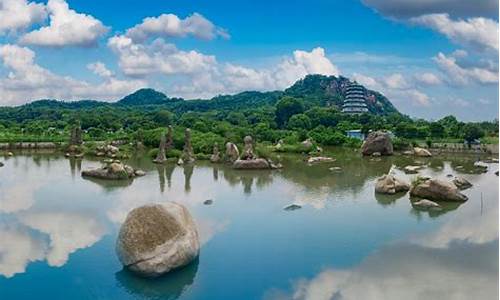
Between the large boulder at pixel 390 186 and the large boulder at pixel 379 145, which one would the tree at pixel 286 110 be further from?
the large boulder at pixel 390 186

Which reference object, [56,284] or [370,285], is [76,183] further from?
[370,285]

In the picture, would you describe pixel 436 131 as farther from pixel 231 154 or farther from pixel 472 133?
pixel 231 154

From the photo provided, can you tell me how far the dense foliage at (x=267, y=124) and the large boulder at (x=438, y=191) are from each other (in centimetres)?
2399

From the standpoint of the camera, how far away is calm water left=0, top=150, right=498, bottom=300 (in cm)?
1518

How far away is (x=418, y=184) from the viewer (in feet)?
94.7

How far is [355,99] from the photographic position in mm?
130250

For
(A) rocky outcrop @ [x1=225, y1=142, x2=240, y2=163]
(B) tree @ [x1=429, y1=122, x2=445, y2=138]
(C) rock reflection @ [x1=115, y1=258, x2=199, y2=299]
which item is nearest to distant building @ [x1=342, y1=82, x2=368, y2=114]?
(B) tree @ [x1=429, y1=122, x2=445, y2=138]

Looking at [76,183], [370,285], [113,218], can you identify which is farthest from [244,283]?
[76,183]

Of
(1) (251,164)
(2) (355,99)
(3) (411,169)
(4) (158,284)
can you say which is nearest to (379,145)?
(3) (411,169)

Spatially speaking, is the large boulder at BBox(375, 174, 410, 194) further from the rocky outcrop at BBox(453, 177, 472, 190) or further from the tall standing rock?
the tall standing rock

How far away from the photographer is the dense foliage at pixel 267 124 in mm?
61656

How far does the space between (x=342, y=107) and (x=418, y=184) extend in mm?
101598

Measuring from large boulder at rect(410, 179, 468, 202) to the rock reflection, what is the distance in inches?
627

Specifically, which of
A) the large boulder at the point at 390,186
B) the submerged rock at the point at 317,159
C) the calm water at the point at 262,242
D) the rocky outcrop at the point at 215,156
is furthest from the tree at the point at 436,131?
the large boulder at the point at 390,186
